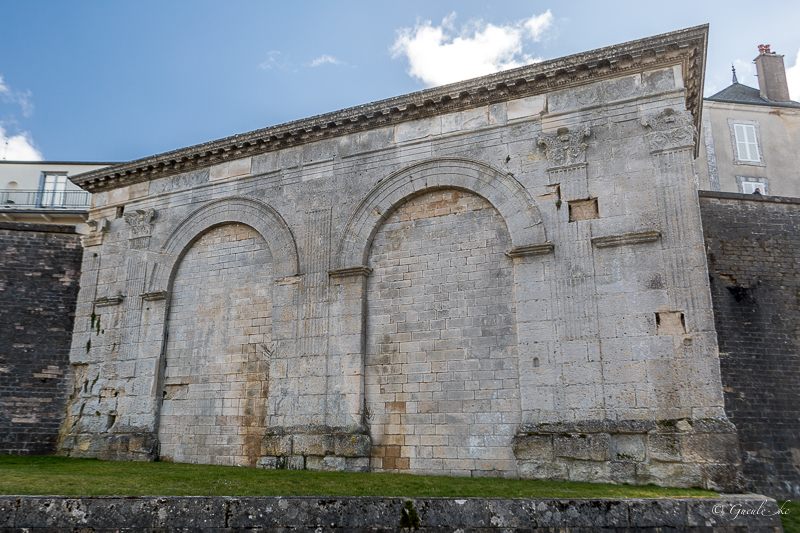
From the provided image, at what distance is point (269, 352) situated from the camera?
35.4 ft

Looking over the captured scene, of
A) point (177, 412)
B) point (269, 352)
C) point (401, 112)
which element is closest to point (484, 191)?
point (401, 112)

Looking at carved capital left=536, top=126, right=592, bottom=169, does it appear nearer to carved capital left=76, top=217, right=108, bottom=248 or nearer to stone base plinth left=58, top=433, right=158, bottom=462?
stone base plinth left=58, top=433, right=158, bottom=462

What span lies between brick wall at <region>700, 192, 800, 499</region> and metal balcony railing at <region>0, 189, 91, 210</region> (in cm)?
1974

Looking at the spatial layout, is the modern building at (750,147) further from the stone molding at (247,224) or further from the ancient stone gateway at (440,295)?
the stone molding at (247,224)

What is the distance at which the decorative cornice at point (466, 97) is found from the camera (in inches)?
355

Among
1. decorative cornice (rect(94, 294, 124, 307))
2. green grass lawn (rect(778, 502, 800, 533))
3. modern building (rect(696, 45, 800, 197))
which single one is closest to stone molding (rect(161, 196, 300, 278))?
decorative cornice (rect(94, 294, 124, 307))

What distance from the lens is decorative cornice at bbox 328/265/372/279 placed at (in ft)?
33.7

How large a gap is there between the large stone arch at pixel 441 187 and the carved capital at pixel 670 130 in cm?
201

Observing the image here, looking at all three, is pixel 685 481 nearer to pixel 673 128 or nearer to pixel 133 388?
pixel 673 128

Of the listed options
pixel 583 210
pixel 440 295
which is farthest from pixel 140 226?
pixel 583 210

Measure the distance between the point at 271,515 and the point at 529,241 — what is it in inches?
222

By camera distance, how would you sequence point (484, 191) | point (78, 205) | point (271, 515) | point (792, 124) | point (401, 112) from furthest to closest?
point (78, 205)
point (792, 124)
point (401, 112)
point (484, 191)
point (271, 515)

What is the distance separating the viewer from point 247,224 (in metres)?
11.7

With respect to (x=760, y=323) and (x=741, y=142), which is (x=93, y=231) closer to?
(x=760, y=323)
